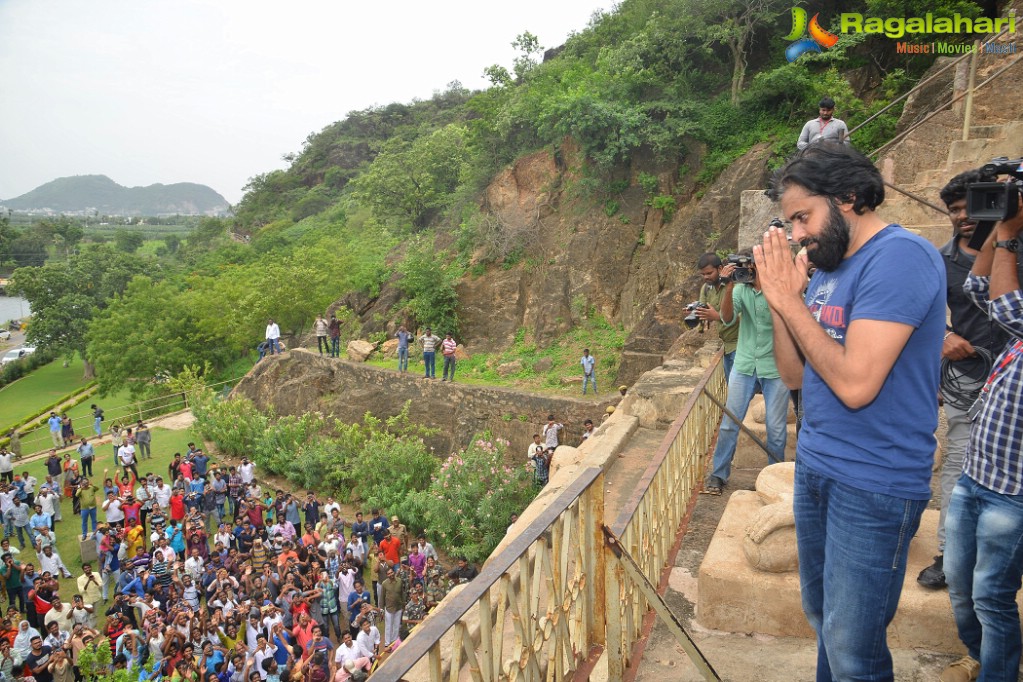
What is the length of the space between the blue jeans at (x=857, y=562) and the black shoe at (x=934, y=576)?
4.38 feet

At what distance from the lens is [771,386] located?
4578 millimetres

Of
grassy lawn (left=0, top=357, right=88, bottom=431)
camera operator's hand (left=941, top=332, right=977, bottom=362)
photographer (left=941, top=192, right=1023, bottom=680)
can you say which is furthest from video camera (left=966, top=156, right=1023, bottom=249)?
grassy lawn (left=0, top=357, right=88, bottom=431)

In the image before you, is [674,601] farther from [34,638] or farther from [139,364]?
[139,364]

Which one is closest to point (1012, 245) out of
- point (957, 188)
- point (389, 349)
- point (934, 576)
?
point (957, 188)

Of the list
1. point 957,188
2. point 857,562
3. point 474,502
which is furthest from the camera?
point 474,502

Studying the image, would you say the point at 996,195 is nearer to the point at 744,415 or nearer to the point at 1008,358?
the point at 1008,358

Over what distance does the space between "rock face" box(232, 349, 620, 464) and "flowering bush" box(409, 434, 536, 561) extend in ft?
10.3

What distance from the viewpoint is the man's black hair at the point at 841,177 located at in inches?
76.1

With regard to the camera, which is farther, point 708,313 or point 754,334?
point 708,313

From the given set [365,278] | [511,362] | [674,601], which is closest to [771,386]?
[674,601]

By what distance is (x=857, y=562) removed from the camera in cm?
187

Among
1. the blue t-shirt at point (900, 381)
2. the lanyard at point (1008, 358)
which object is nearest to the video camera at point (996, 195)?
the lanyard at point (1008, 358)

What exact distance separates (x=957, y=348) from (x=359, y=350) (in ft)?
70.6

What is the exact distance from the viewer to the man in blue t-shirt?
5.82ft
